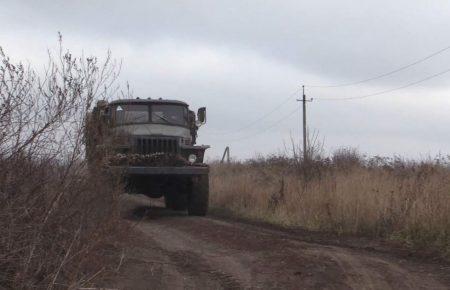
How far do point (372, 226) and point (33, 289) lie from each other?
23.6 feet

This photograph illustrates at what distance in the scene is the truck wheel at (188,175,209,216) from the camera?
42.9 feet

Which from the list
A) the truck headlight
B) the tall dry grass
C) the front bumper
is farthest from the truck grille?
the tall dry grass

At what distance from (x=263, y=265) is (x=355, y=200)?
439 cm

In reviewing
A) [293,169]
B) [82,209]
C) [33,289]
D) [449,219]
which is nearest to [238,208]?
[293,169]

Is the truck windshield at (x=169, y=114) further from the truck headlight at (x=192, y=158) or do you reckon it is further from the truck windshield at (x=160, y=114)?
the truck headlight at (x=192, y=158)

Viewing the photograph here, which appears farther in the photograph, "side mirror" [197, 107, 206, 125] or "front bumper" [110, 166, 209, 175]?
"side mirror" [197, 107, 206, 125]

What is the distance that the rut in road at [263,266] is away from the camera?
21.0ft

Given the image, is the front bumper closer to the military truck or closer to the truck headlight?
the military truck

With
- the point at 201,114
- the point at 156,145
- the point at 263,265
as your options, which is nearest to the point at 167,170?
the point at 156,145

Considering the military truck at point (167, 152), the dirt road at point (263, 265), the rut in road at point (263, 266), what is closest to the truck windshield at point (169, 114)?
the military truck at point (167, 152)

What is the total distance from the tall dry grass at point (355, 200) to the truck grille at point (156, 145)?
2.59 meters

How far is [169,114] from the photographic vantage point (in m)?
13.5

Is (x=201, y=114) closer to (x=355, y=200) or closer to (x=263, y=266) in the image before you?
(x=355, y=200)

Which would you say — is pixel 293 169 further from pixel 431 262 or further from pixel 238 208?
pixel 431 262
